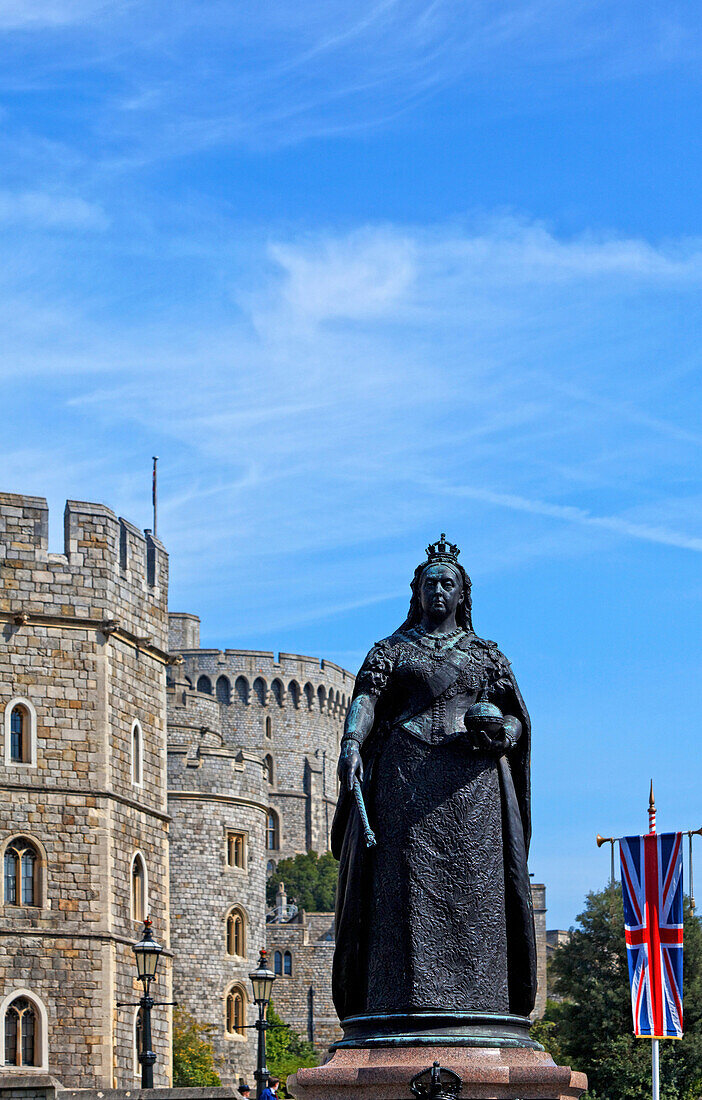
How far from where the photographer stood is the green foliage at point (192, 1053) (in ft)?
145

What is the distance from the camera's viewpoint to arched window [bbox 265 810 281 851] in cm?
9525

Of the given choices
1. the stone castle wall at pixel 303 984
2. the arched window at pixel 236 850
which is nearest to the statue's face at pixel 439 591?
the arched window at pixel 236 850

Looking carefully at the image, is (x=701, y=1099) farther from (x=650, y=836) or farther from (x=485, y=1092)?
(x=485, y=1092)

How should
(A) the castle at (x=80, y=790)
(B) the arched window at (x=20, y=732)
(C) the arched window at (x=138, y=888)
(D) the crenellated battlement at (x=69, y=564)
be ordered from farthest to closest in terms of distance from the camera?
(C) the arched window at (x=138, y=888)
(D) the crenellated battlement at (x=69, y=564)
(B) the arched window at (x=20, y=732)
(A) the castle at (x=80, y=790)

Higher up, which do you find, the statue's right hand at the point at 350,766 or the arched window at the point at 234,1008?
the statue's right hand at the point at 350,766

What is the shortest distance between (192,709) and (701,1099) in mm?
40222

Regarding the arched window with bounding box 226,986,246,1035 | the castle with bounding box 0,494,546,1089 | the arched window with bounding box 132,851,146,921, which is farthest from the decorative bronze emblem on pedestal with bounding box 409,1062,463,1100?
the arched window with bounding box 226,986,246,1035

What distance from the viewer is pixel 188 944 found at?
47250mm

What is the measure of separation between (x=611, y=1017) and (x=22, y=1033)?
11400mm

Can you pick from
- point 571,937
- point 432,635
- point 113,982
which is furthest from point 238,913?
point 432,635

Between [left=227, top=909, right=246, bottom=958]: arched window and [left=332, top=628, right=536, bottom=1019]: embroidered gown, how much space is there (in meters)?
40.6

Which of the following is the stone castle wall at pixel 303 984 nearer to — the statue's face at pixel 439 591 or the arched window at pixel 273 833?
the arched window at pixel 273 833

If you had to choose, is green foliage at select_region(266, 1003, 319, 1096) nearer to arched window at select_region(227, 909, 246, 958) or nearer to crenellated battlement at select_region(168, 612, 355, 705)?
arched window at select_region(227, 909, 246, 958)

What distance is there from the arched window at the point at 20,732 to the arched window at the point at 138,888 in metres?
3.12
